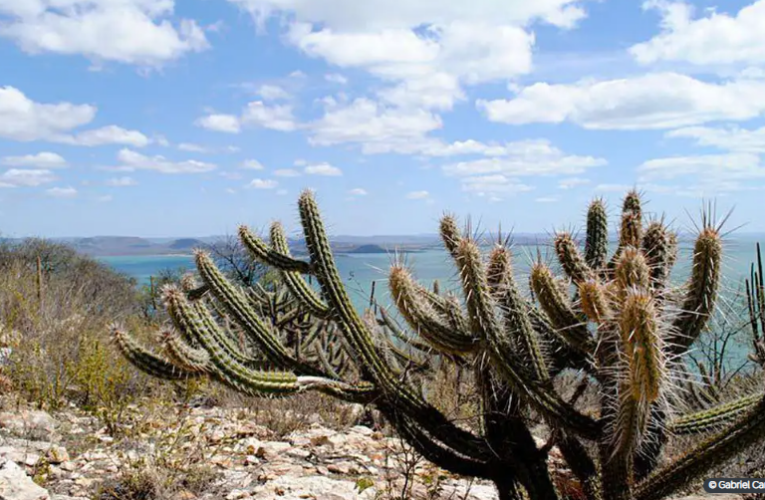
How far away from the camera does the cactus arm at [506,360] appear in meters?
3.44

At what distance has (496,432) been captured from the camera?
395cm

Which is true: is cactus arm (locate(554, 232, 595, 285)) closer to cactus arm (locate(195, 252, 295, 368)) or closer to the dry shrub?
cactus arm (locate(195, 252, 295, 368))

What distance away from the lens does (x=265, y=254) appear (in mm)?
4406

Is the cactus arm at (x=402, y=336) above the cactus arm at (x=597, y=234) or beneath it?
beneath

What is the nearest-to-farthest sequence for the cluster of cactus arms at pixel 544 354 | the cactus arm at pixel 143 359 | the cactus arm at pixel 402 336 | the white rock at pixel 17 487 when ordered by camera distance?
1. the cluster of cactus arms at pixel 544 354
2. the cactus arm at pixel 143 359
3. the white rock at pixel 17 487
4. the cactus arm at pixel 402 336

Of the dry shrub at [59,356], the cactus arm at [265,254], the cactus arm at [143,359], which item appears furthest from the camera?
the dry shrub at [59,356]

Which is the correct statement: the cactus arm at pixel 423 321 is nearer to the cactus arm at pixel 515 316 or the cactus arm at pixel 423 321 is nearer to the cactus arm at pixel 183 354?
the cactus arm at pixel 515 316

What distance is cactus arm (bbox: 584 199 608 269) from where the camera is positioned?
420 cm

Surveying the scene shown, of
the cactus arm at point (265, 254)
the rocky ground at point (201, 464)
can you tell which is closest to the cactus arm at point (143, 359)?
the cactus arm at point (265, 254)

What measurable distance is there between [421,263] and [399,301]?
2.47 ft

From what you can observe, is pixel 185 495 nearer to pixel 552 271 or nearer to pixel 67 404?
pixel 552 271

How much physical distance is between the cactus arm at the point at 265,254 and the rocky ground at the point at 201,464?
50.8 inches

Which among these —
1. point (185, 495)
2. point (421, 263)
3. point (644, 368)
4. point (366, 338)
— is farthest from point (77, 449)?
point (644, 368)

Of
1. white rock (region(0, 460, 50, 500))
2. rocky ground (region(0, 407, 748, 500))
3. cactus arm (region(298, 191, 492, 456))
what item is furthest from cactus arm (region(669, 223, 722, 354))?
white rock (region(0, 460, 50, 500))
